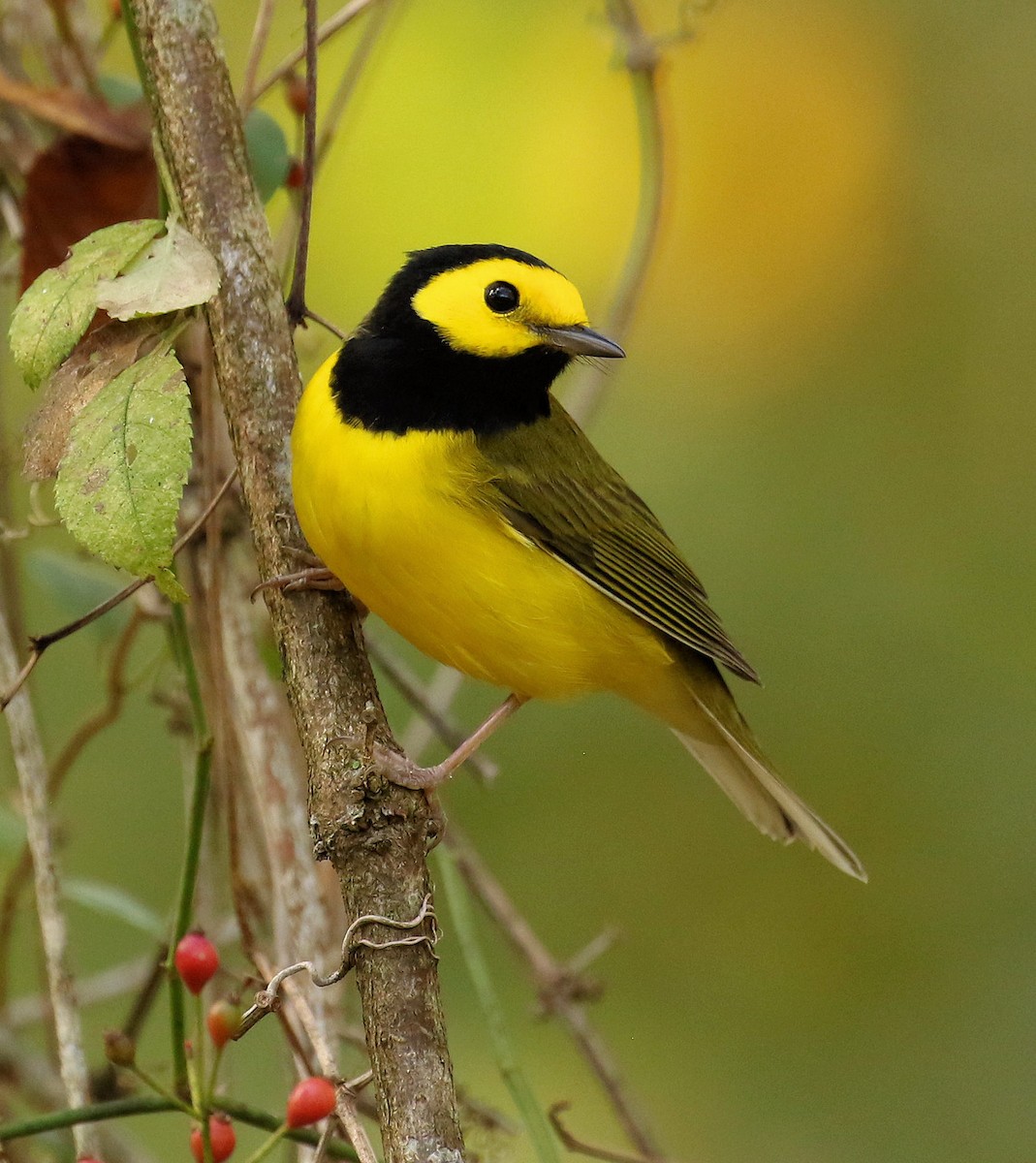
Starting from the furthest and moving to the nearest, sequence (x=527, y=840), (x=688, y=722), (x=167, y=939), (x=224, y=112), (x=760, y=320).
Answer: (x=760, y=320)
(x=527, y=840)
(x=688, y=722)
(x=167, y=939)
(x=224, y=112)

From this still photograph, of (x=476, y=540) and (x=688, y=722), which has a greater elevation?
(x=476, y=540)

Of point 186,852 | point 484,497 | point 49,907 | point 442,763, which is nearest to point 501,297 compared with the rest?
point 484,497

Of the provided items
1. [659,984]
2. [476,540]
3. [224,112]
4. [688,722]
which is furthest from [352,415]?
[659,984]

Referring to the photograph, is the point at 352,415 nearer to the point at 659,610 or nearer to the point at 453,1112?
the point at 659,610

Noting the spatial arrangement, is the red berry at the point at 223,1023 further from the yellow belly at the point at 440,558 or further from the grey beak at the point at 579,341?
the grey beak at the point at 579,341

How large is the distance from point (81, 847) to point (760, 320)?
3.46 meters

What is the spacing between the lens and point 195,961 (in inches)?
102

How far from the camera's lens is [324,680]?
2672 millimetres

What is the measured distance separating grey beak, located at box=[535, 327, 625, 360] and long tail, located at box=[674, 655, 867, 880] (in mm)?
981

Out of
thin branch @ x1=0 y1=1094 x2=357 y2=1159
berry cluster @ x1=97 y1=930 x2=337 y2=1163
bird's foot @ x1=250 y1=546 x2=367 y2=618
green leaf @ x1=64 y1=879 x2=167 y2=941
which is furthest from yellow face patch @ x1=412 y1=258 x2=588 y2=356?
thin branch @ x1=0 y1=1094 x2=357 y2=1159

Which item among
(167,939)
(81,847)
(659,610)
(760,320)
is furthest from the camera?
(760,320)

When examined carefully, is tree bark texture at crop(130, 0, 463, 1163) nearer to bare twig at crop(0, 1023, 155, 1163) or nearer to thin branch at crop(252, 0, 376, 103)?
thin branch at crop(252, 0, 376, 103)

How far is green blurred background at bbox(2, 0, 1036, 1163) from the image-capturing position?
5738mm

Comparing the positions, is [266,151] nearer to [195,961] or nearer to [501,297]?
[501,297]
